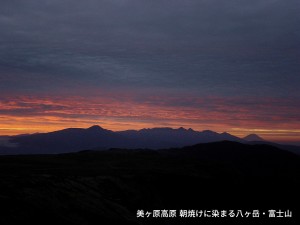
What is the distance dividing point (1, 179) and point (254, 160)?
530ft

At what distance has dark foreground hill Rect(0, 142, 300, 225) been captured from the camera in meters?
31.5

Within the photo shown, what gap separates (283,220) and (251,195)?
821 cm

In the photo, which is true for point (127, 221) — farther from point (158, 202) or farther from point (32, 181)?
point (158, 202)

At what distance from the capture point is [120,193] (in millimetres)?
46406

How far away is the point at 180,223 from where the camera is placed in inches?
1973

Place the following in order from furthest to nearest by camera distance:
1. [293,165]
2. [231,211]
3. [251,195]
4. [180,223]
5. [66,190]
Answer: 1. [293,165]
2. [251,195]
3. [231,211]
4. [180,223]
5. [66,190]

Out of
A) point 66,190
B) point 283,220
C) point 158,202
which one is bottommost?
point 283,220

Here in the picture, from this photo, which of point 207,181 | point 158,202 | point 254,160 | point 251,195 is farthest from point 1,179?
point 254,160

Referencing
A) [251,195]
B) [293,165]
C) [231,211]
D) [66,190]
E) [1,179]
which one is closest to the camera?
[1,179]

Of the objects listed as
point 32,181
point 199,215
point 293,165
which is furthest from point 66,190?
point 293,165

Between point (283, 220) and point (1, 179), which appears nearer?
point (1, 179)

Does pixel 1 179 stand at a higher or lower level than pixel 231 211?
higher

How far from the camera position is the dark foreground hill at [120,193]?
103 feet

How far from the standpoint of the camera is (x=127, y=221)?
36031 millimetres
